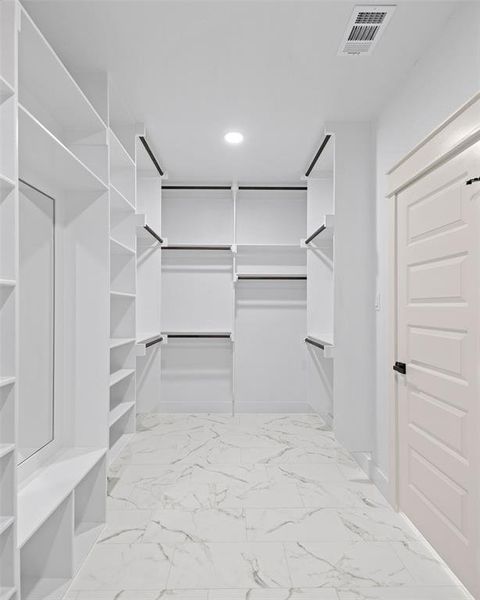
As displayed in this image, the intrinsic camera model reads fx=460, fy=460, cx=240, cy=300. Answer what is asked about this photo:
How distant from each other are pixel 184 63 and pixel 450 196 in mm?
1571

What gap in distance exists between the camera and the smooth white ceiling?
2.09 metres

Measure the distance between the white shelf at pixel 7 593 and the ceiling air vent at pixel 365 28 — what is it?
2604 millimetres

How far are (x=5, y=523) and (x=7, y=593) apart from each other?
0.72ft

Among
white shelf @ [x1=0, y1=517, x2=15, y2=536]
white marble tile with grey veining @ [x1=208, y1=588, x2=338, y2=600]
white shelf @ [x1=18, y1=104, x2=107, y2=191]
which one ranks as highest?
white shelf @ [x1=18, y1=104, x2=107, y2=191]

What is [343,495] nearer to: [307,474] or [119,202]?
[307,474]

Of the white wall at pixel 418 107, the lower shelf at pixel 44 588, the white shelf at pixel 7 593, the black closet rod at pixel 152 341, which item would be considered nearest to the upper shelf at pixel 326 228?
the white wall at pixel 418 107

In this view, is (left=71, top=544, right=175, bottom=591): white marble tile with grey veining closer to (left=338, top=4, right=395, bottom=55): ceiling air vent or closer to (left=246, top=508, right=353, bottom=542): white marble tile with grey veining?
(left=246, top=508, right=353, bottom=542): white marble tile with grey veining

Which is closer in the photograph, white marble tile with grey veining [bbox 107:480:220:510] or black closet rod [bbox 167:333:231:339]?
white marble tile with grey veining [bbox 107:480:220:510]

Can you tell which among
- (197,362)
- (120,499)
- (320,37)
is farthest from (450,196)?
(197,362)

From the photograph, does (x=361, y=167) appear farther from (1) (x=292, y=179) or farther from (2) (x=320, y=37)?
(1) (x=292, y=179)

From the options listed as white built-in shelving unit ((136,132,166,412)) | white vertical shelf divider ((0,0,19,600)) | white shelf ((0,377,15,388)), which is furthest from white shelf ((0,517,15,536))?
white built-in shelving unit ((136,132,166,412))

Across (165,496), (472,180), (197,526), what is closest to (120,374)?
(165,496)

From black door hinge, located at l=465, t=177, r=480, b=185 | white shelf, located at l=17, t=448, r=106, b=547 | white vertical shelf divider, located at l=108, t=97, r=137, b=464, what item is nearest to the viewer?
white shelf, located at l=17, t=448, r=106, b=547

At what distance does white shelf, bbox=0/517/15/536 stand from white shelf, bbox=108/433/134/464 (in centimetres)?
141
